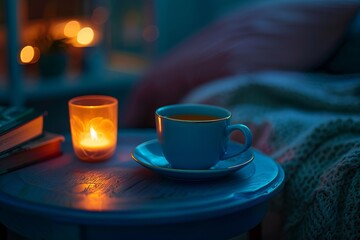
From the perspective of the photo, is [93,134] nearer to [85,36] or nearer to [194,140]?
[194,140]

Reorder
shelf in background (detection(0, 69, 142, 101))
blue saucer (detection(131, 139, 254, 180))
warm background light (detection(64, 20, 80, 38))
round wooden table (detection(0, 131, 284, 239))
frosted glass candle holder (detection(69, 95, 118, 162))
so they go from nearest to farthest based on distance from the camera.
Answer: round wooden table (detection(0, 131, 284, 239)) < blue saucer (detection(131, 139, 254, 180)) < frosted glass candle holder (detection(69, 95, 118, 162)) < shelf in background (detection(0, 69, 142, 101)) < warm background light (detection(64, 20, 80, 38))

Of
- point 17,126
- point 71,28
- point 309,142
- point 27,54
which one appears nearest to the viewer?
point 17,126

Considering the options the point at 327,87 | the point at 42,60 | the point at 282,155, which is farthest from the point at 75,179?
the point at 42,60

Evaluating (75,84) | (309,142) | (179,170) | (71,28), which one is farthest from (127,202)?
(71,28)

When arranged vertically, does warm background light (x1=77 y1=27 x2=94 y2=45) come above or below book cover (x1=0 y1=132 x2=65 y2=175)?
above

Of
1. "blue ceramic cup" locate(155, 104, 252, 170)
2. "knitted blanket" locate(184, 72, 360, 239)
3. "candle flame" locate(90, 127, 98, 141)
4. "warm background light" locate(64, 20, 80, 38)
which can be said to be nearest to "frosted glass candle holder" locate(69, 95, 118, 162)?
"candle flame" locate(90, 127, 98, 141)

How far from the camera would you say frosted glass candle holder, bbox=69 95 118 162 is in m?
0.88

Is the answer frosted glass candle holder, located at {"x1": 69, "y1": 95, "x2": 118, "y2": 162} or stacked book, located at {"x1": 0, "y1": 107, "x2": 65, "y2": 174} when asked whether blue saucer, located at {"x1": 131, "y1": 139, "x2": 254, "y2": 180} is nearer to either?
frosted glass candle holder, located at {"x1": 69, "y1": 95, "x2": 118, "y2": 162}

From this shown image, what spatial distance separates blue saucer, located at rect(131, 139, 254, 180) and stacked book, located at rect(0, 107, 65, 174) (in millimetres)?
171

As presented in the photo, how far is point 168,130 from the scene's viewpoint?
80cm

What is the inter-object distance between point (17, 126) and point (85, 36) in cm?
149

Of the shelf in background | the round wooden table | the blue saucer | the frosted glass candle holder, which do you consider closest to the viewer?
the round wooden table

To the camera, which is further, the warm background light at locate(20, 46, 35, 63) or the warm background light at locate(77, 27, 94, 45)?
the warm background light at locate(77, 27, 94, 45)

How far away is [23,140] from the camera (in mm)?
903
